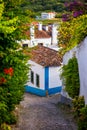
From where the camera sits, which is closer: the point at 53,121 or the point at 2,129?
the point at 2,129

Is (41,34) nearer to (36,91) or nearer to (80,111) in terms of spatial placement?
(36,91)

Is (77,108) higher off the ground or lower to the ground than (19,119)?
higher

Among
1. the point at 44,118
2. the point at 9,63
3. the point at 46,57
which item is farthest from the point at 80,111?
the point at 46,57

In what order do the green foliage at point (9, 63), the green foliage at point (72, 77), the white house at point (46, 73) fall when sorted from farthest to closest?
1. the white house at point (46, 73)
2. the green foliage at point (72, 77)
3. the green foliage at point (9, 63)

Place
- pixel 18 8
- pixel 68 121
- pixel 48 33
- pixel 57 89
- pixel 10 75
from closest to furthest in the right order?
pixel 10 75, pixel 18 8, pixel 68 121, pixel 57 89, pixel 48 33

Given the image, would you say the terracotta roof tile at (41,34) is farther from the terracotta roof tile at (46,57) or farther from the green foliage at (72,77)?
the green foliage at (72,77)

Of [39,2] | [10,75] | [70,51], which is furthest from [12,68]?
[39,2]

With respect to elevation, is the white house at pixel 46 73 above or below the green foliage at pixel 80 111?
below

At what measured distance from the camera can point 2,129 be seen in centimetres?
1731

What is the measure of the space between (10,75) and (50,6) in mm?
70621

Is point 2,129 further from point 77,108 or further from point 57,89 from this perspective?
point 57,89

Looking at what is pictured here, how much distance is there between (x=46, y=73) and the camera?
33062 mm

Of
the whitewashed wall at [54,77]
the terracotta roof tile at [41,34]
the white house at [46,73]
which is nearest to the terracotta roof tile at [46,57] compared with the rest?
the white house at [46,73]

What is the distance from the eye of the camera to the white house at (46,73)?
33.2m
